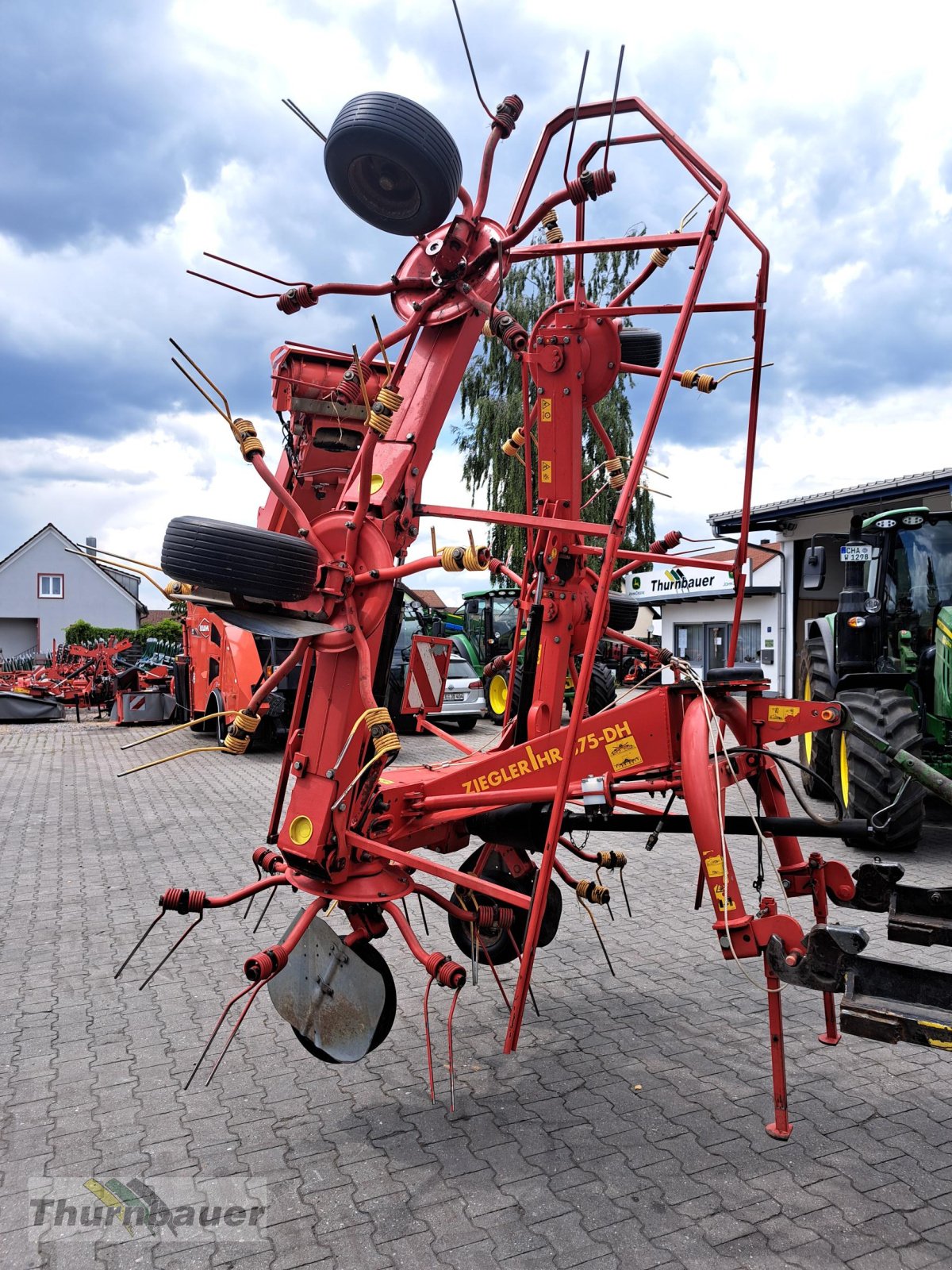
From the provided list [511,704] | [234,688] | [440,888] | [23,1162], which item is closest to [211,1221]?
[23,1162]

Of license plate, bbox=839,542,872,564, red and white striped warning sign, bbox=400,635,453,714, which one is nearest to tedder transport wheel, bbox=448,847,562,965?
red and white striped warning sign, bbox=400,635,453,714

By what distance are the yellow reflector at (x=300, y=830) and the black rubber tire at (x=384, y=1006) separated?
414mm

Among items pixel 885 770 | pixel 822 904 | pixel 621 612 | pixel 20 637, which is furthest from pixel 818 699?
pixel 20 637

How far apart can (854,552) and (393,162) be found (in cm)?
520

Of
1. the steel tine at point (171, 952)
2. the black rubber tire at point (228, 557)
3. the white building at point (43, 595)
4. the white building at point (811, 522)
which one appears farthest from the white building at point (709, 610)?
the white building at point (43, 595)

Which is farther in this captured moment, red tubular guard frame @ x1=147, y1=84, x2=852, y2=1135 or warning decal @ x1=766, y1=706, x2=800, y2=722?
warning decal @ x1=766, y1=706, x2=800, y2=722

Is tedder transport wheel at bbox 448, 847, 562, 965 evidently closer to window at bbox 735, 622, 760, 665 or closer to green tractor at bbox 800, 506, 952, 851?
green tractor at bbox 800, 506, 952, 851

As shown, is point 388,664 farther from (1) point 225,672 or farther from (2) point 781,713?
(1) point 225,672

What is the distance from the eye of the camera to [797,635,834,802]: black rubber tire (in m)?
8.31

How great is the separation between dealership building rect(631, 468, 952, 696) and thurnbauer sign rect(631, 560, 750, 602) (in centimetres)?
3

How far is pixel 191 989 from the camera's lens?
14.3ft

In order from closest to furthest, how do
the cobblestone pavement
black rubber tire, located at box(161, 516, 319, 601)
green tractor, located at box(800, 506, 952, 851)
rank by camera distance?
the cobblestone pavement
black rubber tire, located at box(161, 516, 319, 601)
green tractor, located at box(800, 506, 952, 851)

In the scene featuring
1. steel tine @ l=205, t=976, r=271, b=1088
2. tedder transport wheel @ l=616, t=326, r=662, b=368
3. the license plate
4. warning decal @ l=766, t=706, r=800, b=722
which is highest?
tedder transport wheel @ l=616, t=326, r=662, b=368

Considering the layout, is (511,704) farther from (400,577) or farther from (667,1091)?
(667,1091)
